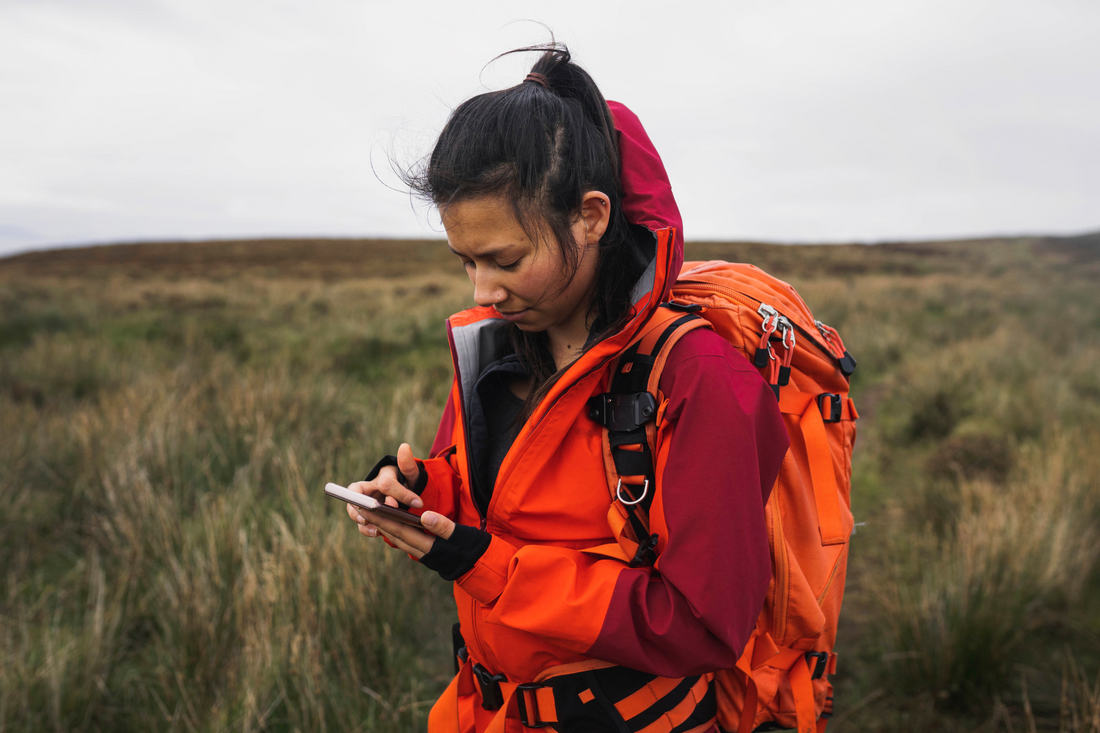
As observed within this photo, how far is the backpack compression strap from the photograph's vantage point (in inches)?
44.6

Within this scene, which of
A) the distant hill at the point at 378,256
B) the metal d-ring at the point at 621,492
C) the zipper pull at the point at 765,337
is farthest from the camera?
the distant hill at the point at 378,256

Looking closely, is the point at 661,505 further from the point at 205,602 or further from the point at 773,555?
the point at 205,602

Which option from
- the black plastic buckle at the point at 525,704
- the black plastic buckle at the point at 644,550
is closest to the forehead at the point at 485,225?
the black plastic buckle at the point at 644,550

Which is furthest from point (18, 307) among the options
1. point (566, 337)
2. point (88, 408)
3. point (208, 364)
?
point (566, 337)

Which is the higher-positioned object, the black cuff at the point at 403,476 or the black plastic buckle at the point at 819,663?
the black cuff at the point at 403,476

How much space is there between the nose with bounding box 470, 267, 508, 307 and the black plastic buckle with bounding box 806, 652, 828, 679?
40.2 inches

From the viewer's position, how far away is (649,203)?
48.9 inches

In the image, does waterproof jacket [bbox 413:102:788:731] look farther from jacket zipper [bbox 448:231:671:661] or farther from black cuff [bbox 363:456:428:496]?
black cuff [bbox 363:456:428:496]

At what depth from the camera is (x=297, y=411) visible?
526 cm

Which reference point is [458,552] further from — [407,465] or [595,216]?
[595,216]

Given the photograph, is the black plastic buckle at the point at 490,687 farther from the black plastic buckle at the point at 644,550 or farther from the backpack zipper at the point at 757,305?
the backpack zipper at the point at 757,305

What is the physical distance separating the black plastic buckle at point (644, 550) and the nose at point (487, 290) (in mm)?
542

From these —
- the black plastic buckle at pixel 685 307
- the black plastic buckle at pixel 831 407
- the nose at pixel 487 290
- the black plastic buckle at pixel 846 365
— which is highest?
the nose at pixel 487 290

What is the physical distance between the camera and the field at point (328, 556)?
2418 mm
